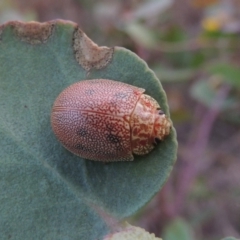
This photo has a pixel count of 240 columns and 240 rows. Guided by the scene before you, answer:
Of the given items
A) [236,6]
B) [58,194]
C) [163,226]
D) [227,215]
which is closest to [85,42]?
[58,194]

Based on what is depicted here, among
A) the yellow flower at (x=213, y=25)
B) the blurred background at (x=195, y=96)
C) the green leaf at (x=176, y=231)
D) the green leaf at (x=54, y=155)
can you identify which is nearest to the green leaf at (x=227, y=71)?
the blurred background at (x=195, y=96)

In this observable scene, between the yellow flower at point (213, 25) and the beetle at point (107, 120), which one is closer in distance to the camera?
the beetle at point (107, 120)

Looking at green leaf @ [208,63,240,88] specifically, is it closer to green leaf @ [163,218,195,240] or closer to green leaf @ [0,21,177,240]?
green leaf @ [163,218,195,240]

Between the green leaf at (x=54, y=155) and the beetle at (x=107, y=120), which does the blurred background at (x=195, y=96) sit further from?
the green leaf at (x=54, y=155)

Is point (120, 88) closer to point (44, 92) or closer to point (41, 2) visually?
point (44, 92)

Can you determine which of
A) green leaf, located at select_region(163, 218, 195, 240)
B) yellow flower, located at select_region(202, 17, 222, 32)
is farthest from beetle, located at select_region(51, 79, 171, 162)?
yellow flower, located at select_region(202, 17, 222, 32)

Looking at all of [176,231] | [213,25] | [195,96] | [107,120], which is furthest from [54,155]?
[213,25]

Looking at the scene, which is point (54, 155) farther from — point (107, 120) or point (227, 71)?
point (227, 71)
